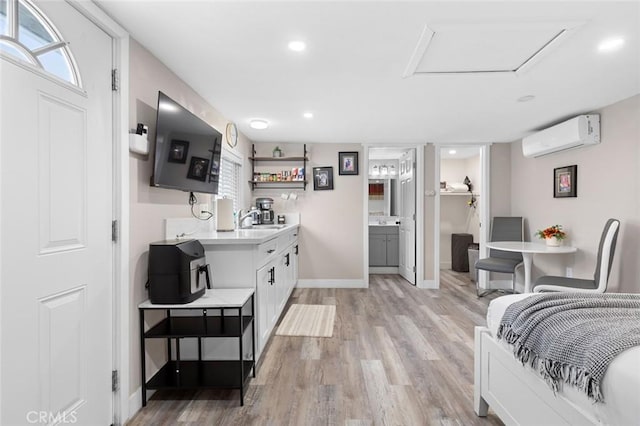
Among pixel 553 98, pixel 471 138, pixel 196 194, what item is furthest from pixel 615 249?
pixel 196 194

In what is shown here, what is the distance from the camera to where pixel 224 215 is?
3006 mm

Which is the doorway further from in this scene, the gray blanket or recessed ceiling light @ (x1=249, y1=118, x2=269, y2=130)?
the gray blanket

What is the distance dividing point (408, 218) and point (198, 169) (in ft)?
12.0

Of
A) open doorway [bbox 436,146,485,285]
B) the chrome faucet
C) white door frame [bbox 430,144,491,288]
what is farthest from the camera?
open doorway [bbox 436,146,485,285]

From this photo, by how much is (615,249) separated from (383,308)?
2.36 metres

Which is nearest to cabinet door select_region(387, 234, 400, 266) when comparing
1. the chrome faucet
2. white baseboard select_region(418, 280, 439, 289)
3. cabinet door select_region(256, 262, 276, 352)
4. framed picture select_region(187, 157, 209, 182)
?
white baseboard select_region(418, 280, 439, 289)

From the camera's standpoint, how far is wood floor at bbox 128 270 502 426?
5.87 ft

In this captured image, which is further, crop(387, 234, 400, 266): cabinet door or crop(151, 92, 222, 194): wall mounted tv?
crop(387, 234, 400, 266): cabinet door

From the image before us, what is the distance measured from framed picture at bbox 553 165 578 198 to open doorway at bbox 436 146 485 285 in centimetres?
225

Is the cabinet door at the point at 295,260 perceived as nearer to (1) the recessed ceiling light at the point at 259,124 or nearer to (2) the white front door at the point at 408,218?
(1) the recessed ceiling light at the point at 259,124

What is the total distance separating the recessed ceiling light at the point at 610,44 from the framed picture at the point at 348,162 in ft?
10.1

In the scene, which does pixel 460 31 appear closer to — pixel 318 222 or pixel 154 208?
pixel 154 208

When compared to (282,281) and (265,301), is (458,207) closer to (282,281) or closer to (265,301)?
(282,281)

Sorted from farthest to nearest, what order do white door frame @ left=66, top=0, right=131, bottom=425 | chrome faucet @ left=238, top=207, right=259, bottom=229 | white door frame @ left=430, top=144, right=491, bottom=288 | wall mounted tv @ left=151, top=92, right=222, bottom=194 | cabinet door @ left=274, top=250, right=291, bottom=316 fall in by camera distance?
white door frame @ left=430, top=144, right=491, bottom=288
chrome faucet @ left=238, top=207, right=259, bottom=229
cabinet door @ left=274, top=250, right=291, bottom=316
wall mounted tv @ left=151, top=92, right=222, bottom=194
white door frame @ left=66, top=0, right=131, bottom=425
